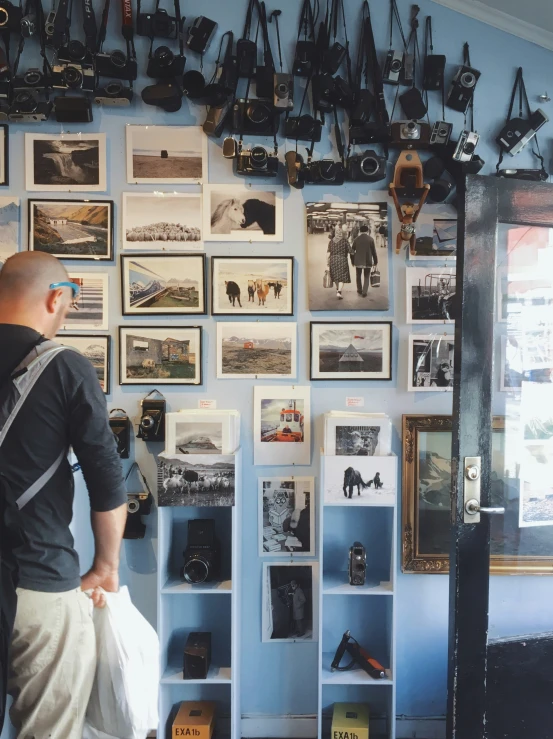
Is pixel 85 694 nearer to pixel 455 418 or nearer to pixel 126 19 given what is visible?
pixel 455 418

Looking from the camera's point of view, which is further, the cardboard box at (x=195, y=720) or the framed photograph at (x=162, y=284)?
the framed photograph at (x=162, y=284)

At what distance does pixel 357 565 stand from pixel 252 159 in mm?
1814

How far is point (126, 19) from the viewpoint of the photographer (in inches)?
105

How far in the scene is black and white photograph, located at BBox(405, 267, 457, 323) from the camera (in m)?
2.79

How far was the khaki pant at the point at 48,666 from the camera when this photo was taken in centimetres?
A: 166

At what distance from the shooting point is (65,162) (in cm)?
276

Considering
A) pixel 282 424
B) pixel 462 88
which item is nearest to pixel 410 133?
pixel 462 88

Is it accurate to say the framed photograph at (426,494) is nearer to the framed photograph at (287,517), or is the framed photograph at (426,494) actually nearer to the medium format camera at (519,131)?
the framed photograph at (287,517)

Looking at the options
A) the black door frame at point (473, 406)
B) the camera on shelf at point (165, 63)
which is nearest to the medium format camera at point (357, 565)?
the black door frame at point (473, 406)

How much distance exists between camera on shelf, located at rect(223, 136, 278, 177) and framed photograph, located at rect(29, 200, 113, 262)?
600mm

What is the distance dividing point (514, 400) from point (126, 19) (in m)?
2.31

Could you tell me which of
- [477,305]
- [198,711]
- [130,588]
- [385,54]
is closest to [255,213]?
[385,54]

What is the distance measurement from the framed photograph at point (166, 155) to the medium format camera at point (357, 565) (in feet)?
5.85

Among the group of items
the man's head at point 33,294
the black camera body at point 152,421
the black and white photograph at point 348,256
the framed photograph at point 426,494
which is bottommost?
the framed photograph at point 426,494
